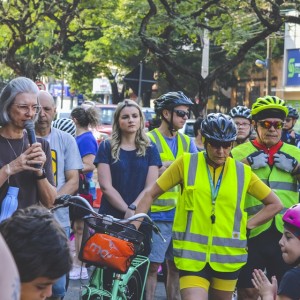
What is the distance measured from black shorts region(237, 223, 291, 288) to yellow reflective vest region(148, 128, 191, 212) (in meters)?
1.28

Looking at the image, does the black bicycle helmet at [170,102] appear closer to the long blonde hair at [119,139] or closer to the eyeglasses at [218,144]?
the long blonde hair at [119,139]

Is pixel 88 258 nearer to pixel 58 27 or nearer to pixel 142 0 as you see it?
pixel 142 0

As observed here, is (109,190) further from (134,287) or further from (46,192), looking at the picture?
(46,192)

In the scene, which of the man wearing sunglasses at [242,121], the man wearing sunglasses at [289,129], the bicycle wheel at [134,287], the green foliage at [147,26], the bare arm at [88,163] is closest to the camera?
the bicycle wheel at [134,287]

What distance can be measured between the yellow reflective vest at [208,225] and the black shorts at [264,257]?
0.59 metres

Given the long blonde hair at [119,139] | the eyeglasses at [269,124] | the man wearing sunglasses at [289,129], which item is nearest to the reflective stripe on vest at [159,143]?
the long blonde hair at [119,139]

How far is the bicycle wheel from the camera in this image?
5907mm

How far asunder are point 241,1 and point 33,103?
15410 mm

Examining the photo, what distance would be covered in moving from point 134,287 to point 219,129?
4.29 feet

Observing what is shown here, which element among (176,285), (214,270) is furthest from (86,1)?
(214,270)

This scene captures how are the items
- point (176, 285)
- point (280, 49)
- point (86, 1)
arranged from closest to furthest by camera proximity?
1. point (176, 285)
2. point (86, 1)
3. point (280, 49)

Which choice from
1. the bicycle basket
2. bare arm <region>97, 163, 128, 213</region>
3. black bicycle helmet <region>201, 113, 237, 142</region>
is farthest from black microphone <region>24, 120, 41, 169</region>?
bare arm <region>97, 163, 128, 213</region>

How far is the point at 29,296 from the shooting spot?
279 cm

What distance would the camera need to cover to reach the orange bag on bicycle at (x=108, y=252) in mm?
5012
